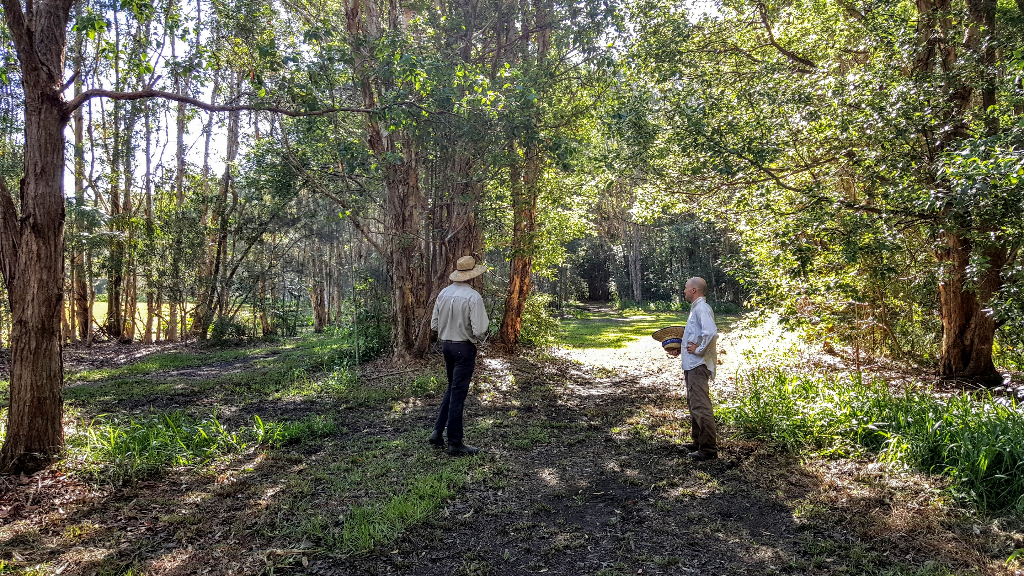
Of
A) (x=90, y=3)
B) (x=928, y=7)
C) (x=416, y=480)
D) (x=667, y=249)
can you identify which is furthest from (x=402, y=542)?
(x=667, y=249)

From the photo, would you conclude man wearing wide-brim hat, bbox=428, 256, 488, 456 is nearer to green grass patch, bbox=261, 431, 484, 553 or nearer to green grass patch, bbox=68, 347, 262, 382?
green grass patch, bbox=261, 431, 484, 553

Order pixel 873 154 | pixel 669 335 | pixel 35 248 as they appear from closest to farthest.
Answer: pixel 35 248 < pixel 669 335 < pixel 873 154

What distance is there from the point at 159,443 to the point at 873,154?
8503 mm

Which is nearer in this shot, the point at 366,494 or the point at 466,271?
the point at 366,494

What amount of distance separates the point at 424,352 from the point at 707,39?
784 cm

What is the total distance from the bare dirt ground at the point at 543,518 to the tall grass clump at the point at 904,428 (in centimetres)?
24

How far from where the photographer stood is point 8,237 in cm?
446

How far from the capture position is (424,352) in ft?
35.1

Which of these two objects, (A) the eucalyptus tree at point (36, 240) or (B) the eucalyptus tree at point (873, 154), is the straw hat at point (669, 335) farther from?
(A) the eucalyptus tree at point (36, 240)

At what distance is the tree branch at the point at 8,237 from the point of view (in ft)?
14.5

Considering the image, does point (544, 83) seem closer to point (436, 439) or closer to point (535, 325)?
point (535, 325)

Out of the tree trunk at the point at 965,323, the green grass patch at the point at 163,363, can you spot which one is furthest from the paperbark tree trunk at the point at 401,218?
the tree trunk at the point at 965,323

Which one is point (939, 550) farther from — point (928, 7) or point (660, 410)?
point (928, 7)

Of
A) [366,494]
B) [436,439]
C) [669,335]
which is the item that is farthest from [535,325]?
[366,494]
